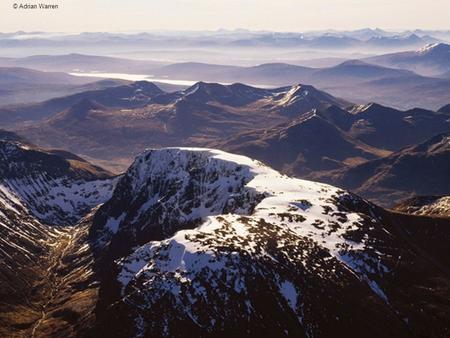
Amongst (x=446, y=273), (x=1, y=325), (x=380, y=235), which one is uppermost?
(x=380, y=235)

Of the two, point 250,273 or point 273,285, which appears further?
point 250,273

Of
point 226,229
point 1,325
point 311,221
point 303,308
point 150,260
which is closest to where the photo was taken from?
point 303,308

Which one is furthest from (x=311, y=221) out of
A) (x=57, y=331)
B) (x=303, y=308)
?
(x=57, y=331)

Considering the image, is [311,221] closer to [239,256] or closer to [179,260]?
[239,256]

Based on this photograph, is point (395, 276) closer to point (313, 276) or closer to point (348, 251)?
point (348, 251)

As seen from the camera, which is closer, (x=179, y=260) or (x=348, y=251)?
(x=179, y=260)

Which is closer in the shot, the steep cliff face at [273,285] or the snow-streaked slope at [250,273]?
the steep cliff face at [273,285]

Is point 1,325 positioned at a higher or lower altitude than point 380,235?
lower

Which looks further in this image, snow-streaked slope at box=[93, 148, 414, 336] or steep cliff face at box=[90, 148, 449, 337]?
snow-streaked slope at box=[93, 148, 414, 336]

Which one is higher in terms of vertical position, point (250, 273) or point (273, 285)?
point (250, 273)

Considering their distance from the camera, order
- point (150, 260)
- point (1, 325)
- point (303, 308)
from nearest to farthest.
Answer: point (303, 308), point (150, 260), point (1, 325)
